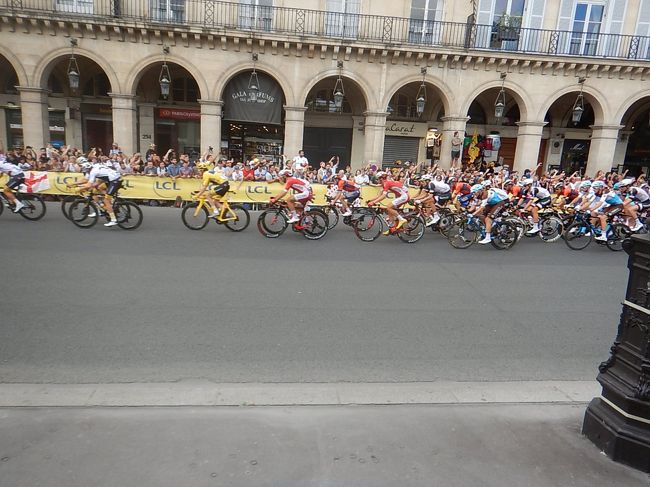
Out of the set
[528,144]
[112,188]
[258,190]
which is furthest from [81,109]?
[528,144]

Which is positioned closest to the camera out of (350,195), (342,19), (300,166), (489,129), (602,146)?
(350,195)

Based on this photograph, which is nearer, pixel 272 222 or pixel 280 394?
pixel 280 394

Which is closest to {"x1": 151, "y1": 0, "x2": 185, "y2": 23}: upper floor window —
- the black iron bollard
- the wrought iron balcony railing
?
the wrought iron balcony railing

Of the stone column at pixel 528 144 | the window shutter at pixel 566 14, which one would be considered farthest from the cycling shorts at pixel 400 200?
the window shutter at pixel 566 14

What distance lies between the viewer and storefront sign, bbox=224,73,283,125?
20.2m

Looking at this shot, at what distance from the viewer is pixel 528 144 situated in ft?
70.0

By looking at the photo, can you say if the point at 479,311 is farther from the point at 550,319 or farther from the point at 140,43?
the point at 140,43

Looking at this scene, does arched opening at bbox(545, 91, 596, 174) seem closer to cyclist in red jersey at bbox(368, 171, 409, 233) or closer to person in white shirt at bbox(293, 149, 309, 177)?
person in white shirt at bbox(293, 149, 309, 177)

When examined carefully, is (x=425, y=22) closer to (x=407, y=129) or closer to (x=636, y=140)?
(x=407, y=129)

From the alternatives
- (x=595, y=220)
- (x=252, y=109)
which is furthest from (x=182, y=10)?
(x=595, y=220)

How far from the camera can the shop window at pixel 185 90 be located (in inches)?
889

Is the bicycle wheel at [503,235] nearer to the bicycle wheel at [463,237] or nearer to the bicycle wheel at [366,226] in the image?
the bicycle wheel at [463,237]

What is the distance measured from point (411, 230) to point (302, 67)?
39.8 ft

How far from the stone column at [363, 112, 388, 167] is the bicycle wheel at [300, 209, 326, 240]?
10455 millimetres
